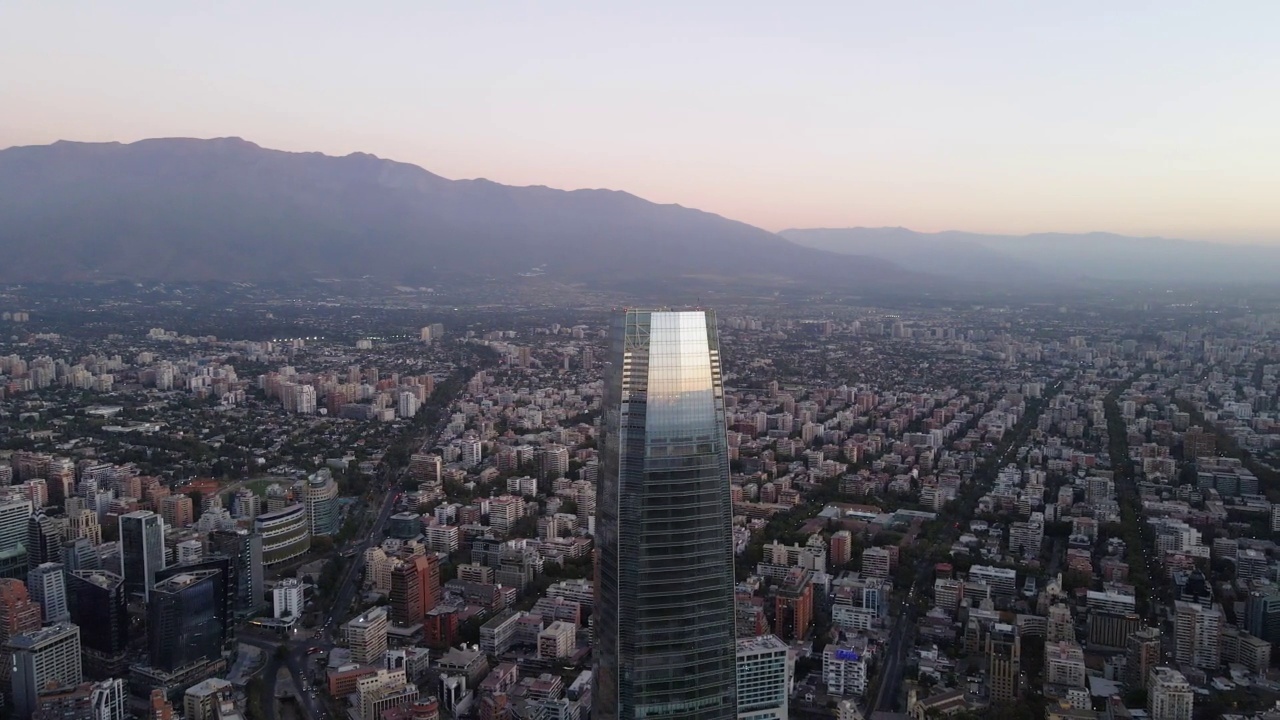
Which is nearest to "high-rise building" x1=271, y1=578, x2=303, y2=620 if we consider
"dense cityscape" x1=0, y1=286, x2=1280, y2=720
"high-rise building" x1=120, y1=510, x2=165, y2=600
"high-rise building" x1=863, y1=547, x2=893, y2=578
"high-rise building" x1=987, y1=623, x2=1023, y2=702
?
"dense cityscape" x1=0, y1=286, x2=1280, y2=720

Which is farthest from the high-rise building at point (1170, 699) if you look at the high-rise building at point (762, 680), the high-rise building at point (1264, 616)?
the high-rise building at point (762, 680)

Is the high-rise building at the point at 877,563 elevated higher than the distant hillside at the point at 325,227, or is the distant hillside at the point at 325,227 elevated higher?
the distant hillside at the point at 325,227

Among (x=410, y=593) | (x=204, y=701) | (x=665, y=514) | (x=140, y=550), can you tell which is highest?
(x=665, y=514)

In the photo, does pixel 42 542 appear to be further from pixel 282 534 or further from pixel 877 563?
pixel 877 563

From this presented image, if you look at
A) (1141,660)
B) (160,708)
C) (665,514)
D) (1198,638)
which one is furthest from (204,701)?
(1198,638)

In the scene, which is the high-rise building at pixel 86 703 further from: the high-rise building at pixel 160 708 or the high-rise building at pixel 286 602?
the high-rise building at pixel 286 602

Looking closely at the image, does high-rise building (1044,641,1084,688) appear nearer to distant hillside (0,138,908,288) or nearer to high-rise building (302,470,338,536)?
high-rise building (302,470,338,536)
